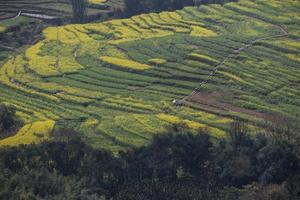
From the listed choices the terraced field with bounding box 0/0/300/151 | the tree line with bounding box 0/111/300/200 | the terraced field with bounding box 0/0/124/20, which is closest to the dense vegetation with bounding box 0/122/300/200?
the tree line with bounding box 0/111/300/200

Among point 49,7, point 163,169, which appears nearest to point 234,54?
point 163,169

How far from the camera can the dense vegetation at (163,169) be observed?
3353cm

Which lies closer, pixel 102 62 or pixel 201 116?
pixel 201 116

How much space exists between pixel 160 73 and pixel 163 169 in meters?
13.6

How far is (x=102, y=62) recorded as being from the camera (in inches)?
2040

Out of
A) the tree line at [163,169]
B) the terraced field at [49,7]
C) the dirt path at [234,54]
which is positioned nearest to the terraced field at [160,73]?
the dirt path at [234,54]

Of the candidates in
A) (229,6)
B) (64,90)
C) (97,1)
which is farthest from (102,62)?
(97,1)

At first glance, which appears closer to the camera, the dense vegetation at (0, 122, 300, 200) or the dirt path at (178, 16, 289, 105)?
the dense vegetation at (0, 122, 300, 200)

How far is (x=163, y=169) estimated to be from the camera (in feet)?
117

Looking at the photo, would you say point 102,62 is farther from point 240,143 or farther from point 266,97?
point 240,143

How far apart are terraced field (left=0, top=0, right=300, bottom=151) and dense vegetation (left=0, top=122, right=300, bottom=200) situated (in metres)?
1.86

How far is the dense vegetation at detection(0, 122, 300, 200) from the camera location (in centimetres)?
3353

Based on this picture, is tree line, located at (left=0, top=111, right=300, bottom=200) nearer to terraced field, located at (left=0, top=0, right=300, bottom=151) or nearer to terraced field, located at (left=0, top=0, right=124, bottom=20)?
terraced field, located at (left=0, top=0, right=300, bottom=151)

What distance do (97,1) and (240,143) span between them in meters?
40.2
